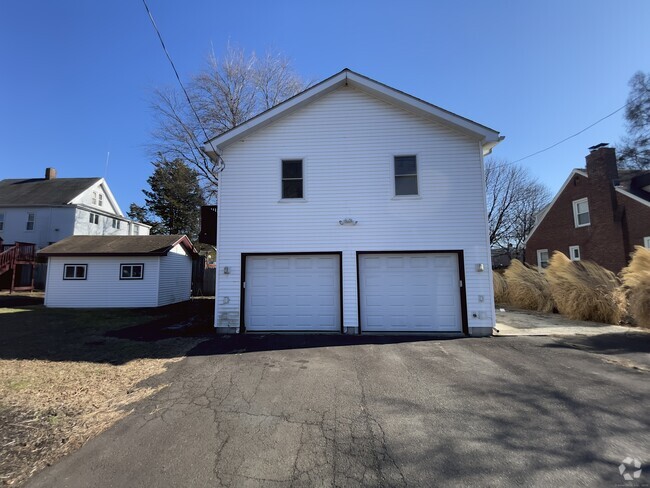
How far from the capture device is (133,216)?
1377 inches

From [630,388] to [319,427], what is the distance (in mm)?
4702

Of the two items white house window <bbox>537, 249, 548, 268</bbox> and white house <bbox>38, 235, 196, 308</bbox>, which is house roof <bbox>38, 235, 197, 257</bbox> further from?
white house window <bbox>537, 249, 548, 268</bbox>

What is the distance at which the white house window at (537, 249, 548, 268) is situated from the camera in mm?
21453

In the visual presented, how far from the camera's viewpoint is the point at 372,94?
32.4ft

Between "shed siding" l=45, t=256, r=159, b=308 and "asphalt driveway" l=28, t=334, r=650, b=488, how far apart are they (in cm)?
1213

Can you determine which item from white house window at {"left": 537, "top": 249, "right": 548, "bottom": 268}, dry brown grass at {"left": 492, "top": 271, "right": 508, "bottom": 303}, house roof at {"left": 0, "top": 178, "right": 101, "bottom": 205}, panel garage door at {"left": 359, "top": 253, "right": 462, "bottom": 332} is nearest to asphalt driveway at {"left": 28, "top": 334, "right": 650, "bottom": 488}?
panel garage door at {"left": 359, "top": 253, "right": 462, "bottom": 332}

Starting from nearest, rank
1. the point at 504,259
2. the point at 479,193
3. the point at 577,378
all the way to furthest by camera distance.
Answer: the point at 577,378 < the point at 479,193 < the point at 504,259

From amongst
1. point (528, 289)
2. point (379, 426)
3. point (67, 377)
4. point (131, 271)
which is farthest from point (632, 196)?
point (131, 271)

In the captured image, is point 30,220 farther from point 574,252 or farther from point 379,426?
point 574,252

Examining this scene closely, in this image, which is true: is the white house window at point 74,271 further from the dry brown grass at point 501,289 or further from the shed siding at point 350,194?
the dry brown grass at point 501,289

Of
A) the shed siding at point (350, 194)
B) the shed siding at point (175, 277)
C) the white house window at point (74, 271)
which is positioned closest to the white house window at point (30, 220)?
the white house window at point (74, 271)

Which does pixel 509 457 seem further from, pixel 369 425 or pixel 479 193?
pixel 479 193

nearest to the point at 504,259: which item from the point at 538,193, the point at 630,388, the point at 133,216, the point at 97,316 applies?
the point at 538,193

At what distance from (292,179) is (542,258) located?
65.6 feet
